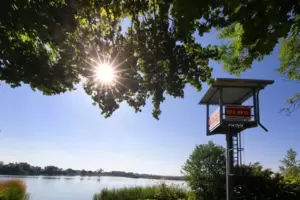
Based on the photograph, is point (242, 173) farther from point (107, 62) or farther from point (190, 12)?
point (190, 12)

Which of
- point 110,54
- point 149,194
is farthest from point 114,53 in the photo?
point 149,194

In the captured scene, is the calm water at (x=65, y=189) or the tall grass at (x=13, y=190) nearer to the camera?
the tall grass at (x=13, y=190)

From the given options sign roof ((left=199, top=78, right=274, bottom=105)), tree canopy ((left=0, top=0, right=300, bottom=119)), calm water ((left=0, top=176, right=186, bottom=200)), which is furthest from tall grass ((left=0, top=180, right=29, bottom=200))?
sign roof ((left=199, top=78, right=274, bottom=105))

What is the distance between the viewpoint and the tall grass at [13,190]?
30.5 feet

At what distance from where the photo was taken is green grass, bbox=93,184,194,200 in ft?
39.5

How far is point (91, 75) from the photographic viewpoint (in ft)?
21.6

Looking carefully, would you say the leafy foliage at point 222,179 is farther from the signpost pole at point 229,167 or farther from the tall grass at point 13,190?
the tall grass at point 13,190

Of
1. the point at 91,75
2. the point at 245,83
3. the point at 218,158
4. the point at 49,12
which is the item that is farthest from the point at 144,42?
the point at 218,158

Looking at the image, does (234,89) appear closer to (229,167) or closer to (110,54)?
(229,167)

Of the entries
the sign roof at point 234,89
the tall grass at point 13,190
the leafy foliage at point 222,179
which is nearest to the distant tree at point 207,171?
the leafy foliage at point 222,179

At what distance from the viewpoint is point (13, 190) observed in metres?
9.48

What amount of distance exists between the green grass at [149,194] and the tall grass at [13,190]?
12.5ft

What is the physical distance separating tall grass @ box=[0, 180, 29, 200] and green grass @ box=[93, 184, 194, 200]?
12.5 ft

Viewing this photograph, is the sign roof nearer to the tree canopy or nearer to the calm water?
the tree canopy
